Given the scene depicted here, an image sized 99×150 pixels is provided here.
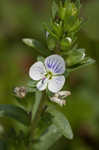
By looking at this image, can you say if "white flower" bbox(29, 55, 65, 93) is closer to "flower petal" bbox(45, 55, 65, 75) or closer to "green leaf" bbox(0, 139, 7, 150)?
"flower petal" bbox(45, 55, 65, 75)

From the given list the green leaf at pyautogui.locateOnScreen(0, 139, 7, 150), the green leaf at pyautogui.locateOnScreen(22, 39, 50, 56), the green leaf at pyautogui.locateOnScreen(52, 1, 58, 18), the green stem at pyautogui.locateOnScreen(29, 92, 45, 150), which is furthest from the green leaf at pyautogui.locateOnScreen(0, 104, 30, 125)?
the green leaf at pyautogui.locateOnScreen(52, 1, 58, 18)

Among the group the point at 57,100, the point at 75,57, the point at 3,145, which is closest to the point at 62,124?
the point at 57,100

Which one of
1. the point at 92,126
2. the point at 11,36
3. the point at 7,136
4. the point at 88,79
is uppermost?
the point at 11,36

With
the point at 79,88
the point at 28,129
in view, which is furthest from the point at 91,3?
the point at 28,129

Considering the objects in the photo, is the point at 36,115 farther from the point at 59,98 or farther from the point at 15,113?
the point at 59,98

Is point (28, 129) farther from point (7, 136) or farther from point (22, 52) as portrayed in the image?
point (22, 52)
